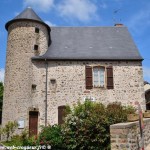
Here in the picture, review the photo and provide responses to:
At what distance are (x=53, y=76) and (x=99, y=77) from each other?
3203mm

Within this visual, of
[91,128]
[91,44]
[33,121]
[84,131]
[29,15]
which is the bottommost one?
[84,131]

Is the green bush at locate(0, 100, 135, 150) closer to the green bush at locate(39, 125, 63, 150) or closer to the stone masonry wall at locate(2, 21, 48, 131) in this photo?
the green bush at locate(39, 125, 63, 150)

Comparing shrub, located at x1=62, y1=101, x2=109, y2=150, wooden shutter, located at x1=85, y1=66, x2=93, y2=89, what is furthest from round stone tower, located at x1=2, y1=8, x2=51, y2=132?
shrub, located at x1=62, y1=101, x2=109, y2=150

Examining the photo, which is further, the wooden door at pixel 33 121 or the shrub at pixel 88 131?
the wooden door at pixel 33 121

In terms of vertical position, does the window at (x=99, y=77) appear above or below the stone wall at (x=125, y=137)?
above

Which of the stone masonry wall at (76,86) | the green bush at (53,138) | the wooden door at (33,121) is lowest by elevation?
the green bush at (53,138)

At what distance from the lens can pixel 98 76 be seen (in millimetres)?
17984

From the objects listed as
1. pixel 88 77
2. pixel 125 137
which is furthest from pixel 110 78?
pixel 125 137

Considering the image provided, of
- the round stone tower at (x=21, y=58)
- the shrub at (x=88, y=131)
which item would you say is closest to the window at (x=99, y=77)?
the round stone tower at (x=21, y=58)

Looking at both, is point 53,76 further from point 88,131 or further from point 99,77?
point 88,131

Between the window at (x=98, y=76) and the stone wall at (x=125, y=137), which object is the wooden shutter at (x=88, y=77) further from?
the stone wall at (x=125, y=137)

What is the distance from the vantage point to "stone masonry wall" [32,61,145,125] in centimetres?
1720

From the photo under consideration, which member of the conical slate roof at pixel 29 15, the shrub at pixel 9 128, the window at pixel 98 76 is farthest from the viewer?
the conical slate roof at pixel 29 15

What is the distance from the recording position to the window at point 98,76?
699 inches
